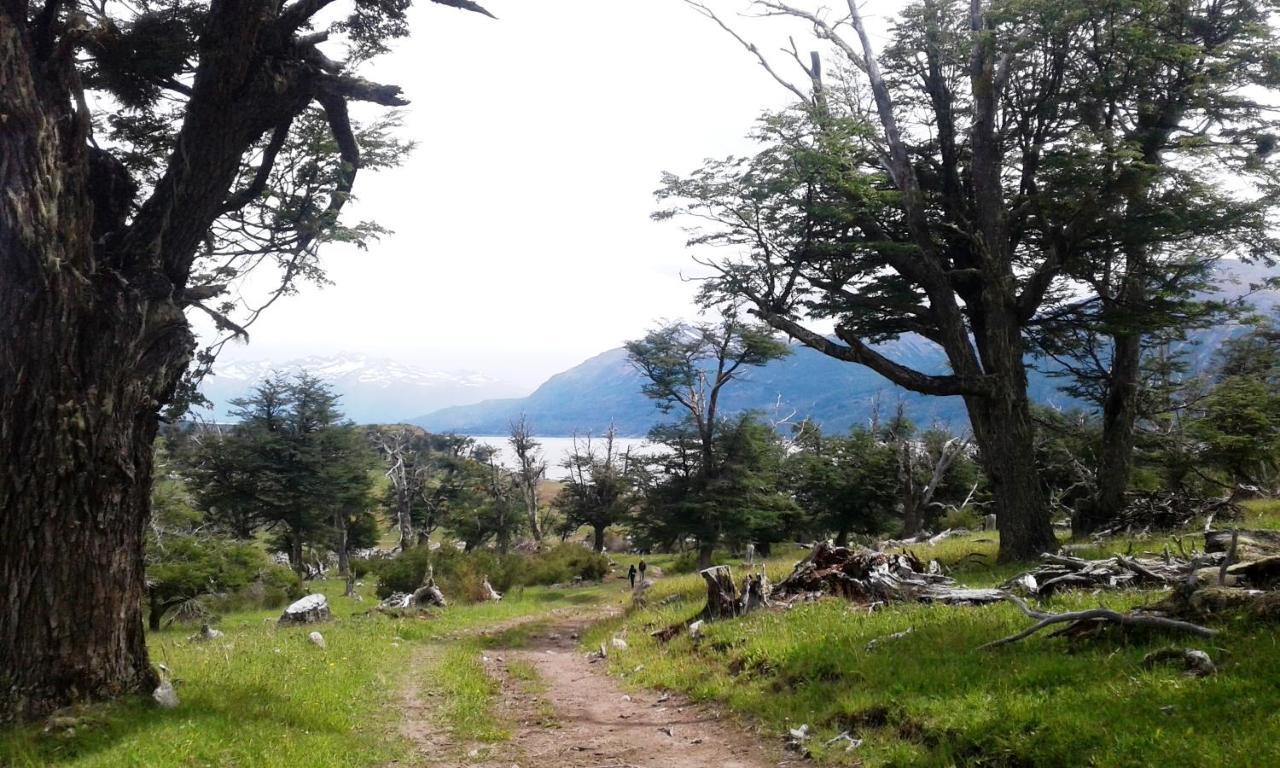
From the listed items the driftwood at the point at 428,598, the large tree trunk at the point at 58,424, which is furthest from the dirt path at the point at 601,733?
the driftwood at the point at 428,598

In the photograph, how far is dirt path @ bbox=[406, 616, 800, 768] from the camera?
6.91m

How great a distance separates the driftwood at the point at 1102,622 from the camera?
19.6ft

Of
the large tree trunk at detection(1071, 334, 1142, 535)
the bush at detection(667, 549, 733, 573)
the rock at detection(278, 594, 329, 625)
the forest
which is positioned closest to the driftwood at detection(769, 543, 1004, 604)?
the forest

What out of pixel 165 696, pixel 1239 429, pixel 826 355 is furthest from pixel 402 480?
pixel 1239 429

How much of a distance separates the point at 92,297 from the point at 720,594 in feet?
30.9

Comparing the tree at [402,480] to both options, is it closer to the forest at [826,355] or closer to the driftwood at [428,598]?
the driftwood at [428,598]

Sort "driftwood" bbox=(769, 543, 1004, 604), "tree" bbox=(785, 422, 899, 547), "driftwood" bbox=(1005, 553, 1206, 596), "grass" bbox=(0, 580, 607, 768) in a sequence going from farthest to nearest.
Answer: "tree" bbox=(785, 422, 899, 547) < "driftwood" bbox=(769, 543, 1004, 604) < "driftwood" bbox=(1005, 553, 1206, 596) < "grass" bbox=(0, 580, 607, 768)

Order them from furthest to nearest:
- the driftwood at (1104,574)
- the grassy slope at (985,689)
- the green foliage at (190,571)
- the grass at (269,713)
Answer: the green foliage at (190,571) → the driftwood at (1104,574) → the grass at (269,713) → the grassy slope at (985,689)

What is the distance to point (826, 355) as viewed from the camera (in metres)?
14.4

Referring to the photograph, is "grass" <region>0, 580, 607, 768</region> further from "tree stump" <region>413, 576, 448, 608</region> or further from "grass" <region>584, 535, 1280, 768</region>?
"tree stump" <region>413, 576, 448, 608</region>

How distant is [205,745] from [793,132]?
13430mm

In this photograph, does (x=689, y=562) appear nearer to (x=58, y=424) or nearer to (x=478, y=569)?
(x=478, y=569)

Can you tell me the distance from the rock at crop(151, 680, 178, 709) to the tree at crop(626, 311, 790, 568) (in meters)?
24.5

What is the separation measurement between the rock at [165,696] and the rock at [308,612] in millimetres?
11856
